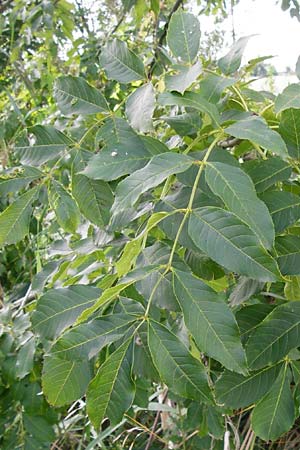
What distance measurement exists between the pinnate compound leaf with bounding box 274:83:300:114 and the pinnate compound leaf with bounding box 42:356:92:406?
0.96ft

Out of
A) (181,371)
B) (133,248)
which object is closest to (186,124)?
(133,248)

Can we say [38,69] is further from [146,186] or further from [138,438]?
[146,186]

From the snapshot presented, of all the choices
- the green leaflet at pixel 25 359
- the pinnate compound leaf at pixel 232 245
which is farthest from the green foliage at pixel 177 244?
the green leaflet at pixel 25 359

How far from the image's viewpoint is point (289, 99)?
554 millimetres

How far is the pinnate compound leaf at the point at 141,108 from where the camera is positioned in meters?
0.63

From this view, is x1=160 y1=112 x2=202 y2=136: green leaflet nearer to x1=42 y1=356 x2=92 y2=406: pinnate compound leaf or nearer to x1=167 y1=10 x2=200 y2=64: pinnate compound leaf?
x1=167 y1=10 x2=200 y2=64: pinnate compound leaf

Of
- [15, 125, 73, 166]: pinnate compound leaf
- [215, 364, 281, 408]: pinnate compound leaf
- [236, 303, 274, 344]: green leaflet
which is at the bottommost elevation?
[215, 364, 281, 408]: pinnate compound leaf

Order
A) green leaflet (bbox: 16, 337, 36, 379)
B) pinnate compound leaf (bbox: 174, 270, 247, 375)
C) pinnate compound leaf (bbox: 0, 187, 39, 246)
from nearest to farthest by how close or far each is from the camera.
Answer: pinnate compound leaf (bbox: 174, 270, 247, 375)
pinnate compound leaf (bbox: 0, 187, 39, 246)
green leaflet (bbox: 16, 337, 36, 379)

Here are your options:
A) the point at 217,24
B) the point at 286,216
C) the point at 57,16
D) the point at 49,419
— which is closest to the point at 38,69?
the point at 57,16

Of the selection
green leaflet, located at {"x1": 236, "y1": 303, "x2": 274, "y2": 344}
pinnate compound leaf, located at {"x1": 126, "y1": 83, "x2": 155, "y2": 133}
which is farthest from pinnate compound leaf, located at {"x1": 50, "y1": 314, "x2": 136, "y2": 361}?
pinnate compound leaf, located at {"x1": 126, "y1": 83, "x2": 155, "y2": 133}

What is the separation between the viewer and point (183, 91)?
57 cm

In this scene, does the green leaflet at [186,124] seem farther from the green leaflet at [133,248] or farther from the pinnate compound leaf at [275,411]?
the pinnate compound leaf at [275,411]

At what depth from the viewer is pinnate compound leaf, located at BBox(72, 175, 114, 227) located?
0.67 meters

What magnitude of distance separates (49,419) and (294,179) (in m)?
0.81
